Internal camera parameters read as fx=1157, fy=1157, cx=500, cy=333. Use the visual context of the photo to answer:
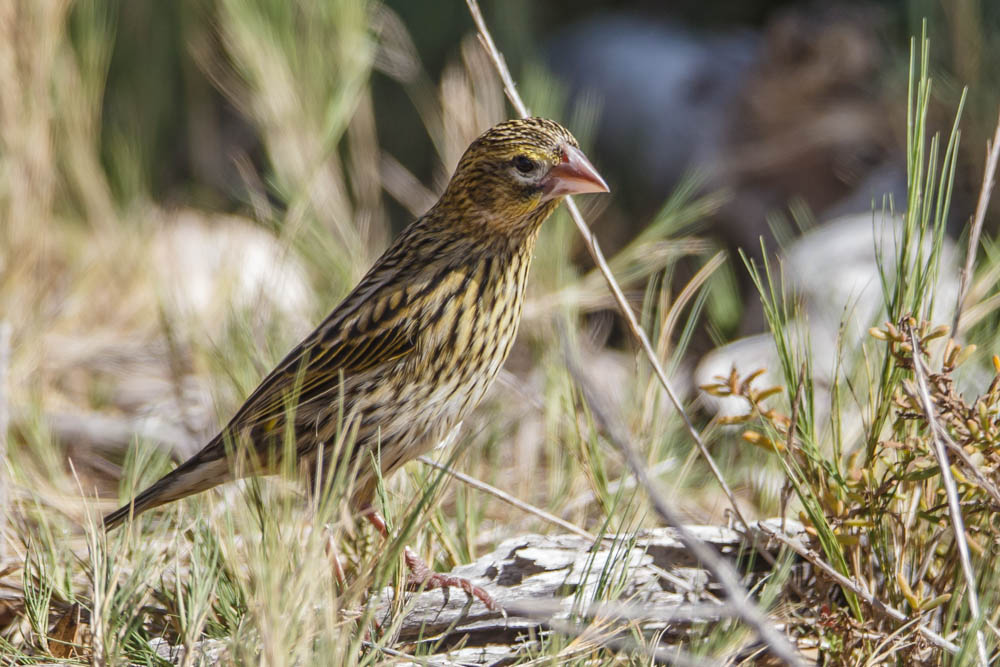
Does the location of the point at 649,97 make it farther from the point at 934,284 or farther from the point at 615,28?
the point at 934,284

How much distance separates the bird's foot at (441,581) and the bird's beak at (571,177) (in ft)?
2.57

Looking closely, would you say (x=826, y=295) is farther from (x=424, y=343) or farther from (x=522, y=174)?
(x=424, y=343)

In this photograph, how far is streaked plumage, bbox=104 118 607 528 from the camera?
7.62ft

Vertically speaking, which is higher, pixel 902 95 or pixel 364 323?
pixel 902 95

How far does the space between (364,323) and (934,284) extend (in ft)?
3.61

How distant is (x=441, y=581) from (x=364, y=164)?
2473mm

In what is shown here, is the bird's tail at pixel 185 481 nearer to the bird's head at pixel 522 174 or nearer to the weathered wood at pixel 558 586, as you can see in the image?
the weathered wood at pixel 558 586

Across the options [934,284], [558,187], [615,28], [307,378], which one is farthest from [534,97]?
[615,28]

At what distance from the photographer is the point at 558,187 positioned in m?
2.35

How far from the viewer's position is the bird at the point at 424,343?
2.32m

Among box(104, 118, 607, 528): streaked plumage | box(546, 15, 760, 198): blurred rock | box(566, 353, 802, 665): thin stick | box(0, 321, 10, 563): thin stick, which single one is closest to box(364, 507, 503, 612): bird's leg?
box(104, 118, 607, 528): streaked plumage

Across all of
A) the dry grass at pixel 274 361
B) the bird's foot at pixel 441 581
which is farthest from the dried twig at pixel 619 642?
the bird's foot at pixel 441 581

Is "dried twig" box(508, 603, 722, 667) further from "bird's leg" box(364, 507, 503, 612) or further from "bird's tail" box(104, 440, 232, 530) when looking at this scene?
"bird's tail" box(104, 440, 232, 530)

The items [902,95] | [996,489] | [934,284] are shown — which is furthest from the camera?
[902,95]
